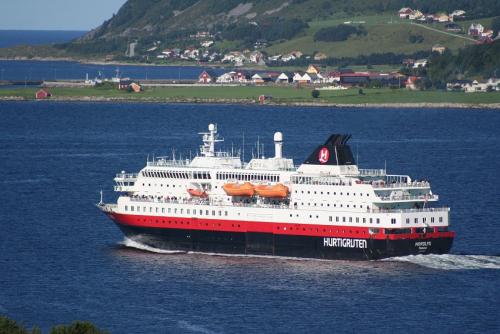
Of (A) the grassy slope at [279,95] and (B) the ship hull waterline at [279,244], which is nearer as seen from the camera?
(B) the ship hull waterline at [279,244]

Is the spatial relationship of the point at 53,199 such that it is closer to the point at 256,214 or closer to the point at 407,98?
the point at 256,214

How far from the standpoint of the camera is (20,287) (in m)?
61.5

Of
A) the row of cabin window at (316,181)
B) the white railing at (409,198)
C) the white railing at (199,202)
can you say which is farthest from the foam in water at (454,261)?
the white railing at (199,202)

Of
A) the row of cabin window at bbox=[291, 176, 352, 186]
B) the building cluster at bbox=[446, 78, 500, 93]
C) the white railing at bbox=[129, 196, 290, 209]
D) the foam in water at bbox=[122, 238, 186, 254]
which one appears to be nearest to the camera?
the row of cabin window at bbox=[291, 176, 352, 186]

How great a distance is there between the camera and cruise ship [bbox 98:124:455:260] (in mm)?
65625

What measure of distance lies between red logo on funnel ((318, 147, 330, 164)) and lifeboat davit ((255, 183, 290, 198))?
2.04 meters

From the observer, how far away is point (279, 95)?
570 ft

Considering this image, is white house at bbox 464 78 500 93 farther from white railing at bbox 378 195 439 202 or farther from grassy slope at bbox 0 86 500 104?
white railing at bbox 378 195 439 202

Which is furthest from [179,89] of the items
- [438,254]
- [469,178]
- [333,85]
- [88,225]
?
[438,254]

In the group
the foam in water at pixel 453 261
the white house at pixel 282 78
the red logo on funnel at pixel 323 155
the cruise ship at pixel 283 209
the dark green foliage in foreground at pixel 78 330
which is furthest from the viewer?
the white house at pixel 282 78

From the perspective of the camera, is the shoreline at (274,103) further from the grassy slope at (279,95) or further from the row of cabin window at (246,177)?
the row of cabin window at (246,177)

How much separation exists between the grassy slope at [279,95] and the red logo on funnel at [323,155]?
93477 mm

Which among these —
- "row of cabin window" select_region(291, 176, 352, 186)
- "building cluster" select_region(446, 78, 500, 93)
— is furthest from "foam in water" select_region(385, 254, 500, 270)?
"building cluster" select_region(446, 78, 500, 93)

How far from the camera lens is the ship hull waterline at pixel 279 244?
215 ft
